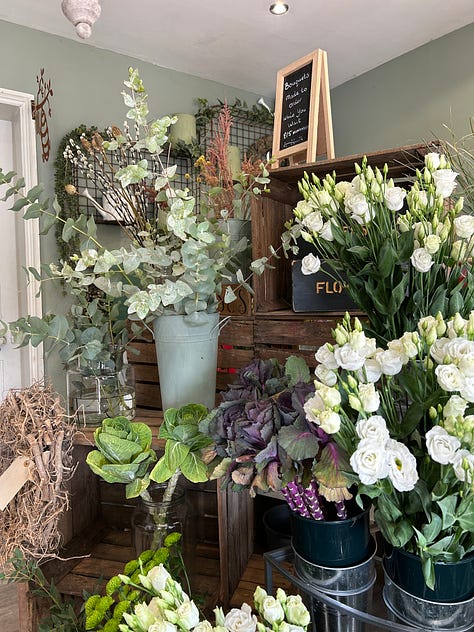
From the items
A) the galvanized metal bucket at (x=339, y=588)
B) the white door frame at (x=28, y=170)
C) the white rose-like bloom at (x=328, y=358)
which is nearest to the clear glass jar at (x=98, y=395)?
the galvanized metal bucket at (x=339, y=588)

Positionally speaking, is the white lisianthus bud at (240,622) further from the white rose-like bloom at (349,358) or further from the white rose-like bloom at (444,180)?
the white rose-like bloom at (444,180)

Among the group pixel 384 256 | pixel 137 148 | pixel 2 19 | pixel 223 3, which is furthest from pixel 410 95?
pixel 384 256

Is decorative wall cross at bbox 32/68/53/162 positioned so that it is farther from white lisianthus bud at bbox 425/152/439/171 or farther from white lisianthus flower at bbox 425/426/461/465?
white lisianthus flower at bbox 425/426/461/465

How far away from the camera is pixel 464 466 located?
0.50m

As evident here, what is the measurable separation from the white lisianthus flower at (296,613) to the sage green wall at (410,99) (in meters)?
2.35

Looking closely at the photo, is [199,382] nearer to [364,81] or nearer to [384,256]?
[384,256]

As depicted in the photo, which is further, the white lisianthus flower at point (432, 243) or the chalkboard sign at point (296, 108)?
the chalkboard sign at point (296, 108)

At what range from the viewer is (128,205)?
41.8 inches

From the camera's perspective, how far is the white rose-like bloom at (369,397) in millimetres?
524

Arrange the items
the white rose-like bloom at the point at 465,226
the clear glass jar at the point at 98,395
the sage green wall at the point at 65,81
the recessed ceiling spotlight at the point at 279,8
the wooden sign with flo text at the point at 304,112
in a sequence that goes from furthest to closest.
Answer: the sage green wall at the point at 65,81
the recessed ceiling spotlight at the point at 279,8
the wooden sign with flo text at the point at 304,112
the clear glass jar at the point at 98,395
the white rose-like bloom at the point at 465,226

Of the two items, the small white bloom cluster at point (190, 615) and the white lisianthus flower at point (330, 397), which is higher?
the white lisianthus flower at point (330, 397)

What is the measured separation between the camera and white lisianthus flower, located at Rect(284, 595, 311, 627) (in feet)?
1.76

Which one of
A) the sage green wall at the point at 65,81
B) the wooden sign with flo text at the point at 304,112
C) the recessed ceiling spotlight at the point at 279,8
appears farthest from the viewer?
the sage green wall at the point at 65,81

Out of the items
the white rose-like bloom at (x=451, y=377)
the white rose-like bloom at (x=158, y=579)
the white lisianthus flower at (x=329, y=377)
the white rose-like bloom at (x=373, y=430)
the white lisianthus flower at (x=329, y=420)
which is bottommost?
the white rose-like bloom at (x=158, y=579)
